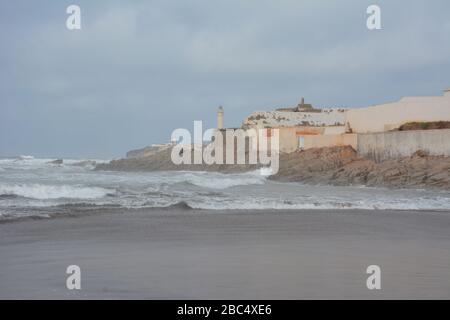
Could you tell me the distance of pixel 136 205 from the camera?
14.5 metres

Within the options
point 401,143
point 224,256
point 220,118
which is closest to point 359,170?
point 401,143

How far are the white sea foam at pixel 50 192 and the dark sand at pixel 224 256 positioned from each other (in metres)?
5.70

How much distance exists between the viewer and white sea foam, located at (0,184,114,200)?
17125mm

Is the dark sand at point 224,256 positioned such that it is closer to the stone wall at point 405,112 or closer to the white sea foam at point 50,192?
the white sea foam at point 50,192

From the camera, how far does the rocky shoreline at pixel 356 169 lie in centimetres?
2317

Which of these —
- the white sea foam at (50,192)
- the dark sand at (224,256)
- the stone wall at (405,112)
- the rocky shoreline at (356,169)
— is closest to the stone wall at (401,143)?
the rocky shoreline at (356,169)

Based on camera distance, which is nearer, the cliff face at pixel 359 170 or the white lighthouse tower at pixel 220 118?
the cliff face at pixel 359 170

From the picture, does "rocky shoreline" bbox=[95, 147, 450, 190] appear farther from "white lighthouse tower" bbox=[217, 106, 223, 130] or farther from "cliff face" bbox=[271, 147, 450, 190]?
"white lighthouse tower" bbox=[217, 106, 223, 130]

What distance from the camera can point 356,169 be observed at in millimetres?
28016

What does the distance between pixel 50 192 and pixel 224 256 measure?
11.7m

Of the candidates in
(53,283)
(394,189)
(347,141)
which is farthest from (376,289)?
(347,141)

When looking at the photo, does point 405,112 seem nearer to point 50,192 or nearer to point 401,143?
point 401,143

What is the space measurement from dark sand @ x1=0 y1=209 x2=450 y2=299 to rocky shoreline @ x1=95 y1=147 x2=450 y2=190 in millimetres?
11772
